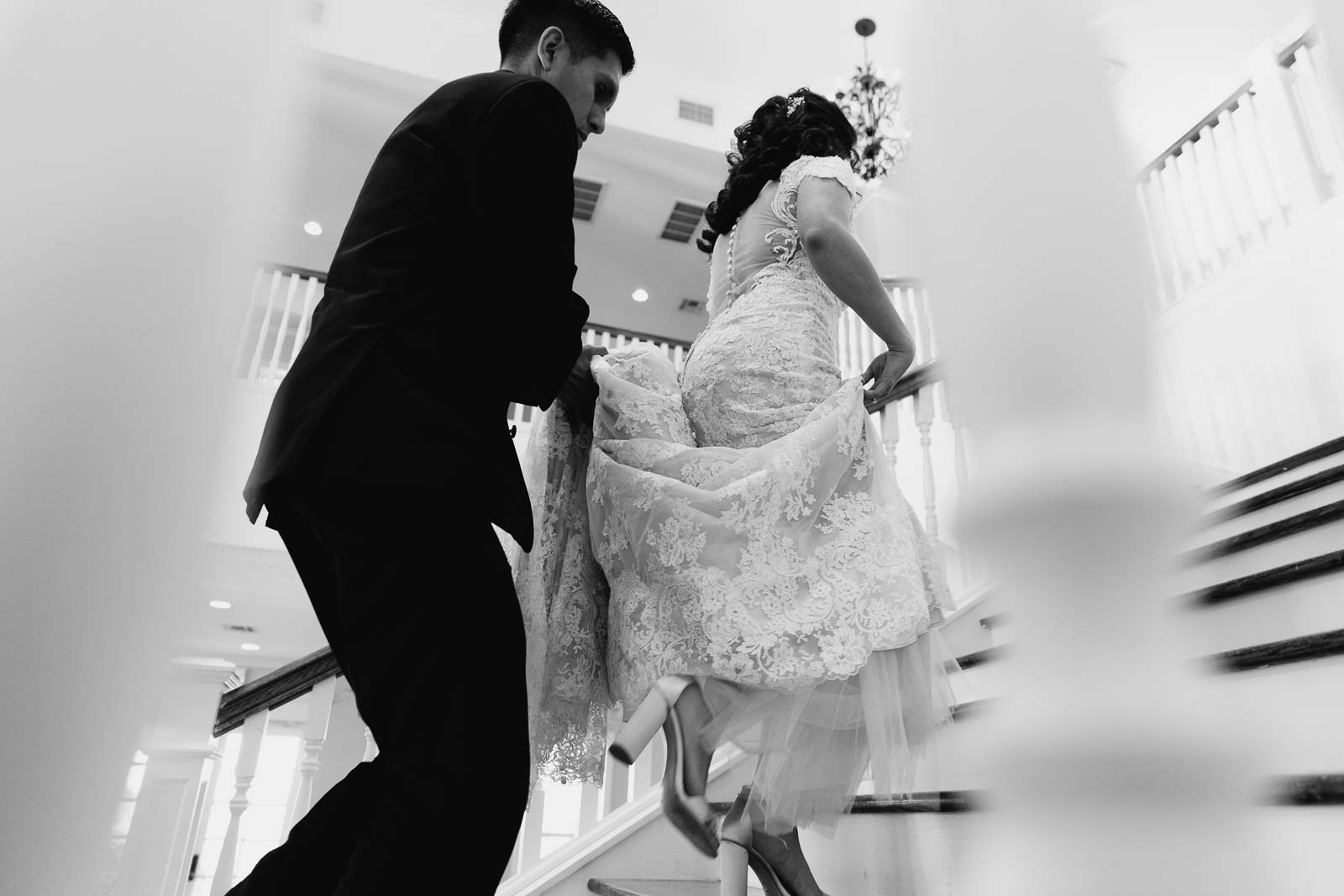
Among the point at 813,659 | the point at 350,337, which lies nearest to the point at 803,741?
the point at 813,659

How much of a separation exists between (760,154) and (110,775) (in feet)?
5.26

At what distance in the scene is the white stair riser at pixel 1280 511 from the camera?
2.14 meters

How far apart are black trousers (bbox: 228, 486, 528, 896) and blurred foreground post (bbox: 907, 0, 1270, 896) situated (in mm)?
661

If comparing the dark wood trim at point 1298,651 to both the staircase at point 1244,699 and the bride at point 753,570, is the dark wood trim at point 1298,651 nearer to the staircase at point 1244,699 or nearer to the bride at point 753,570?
the staircase at point 1244,699

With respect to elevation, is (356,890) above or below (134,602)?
below

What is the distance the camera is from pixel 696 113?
6.91 m

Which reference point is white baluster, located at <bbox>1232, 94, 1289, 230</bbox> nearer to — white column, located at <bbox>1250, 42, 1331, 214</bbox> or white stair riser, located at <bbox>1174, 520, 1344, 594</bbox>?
white column, located at <bbox>1250, 42, 1331, 214</bbox>

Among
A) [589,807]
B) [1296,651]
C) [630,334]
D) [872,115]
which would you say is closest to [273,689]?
[589,807]

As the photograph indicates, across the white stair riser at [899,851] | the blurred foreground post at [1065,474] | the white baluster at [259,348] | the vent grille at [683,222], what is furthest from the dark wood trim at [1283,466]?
the vent grille at [683,222]

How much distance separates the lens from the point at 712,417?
1548 millimetres

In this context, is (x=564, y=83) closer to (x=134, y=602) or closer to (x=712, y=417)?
(x=712, y=417)

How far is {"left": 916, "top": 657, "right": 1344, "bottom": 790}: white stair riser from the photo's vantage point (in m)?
0.21

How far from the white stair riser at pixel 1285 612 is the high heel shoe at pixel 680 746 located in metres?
0.89

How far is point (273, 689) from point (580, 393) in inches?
50.6
